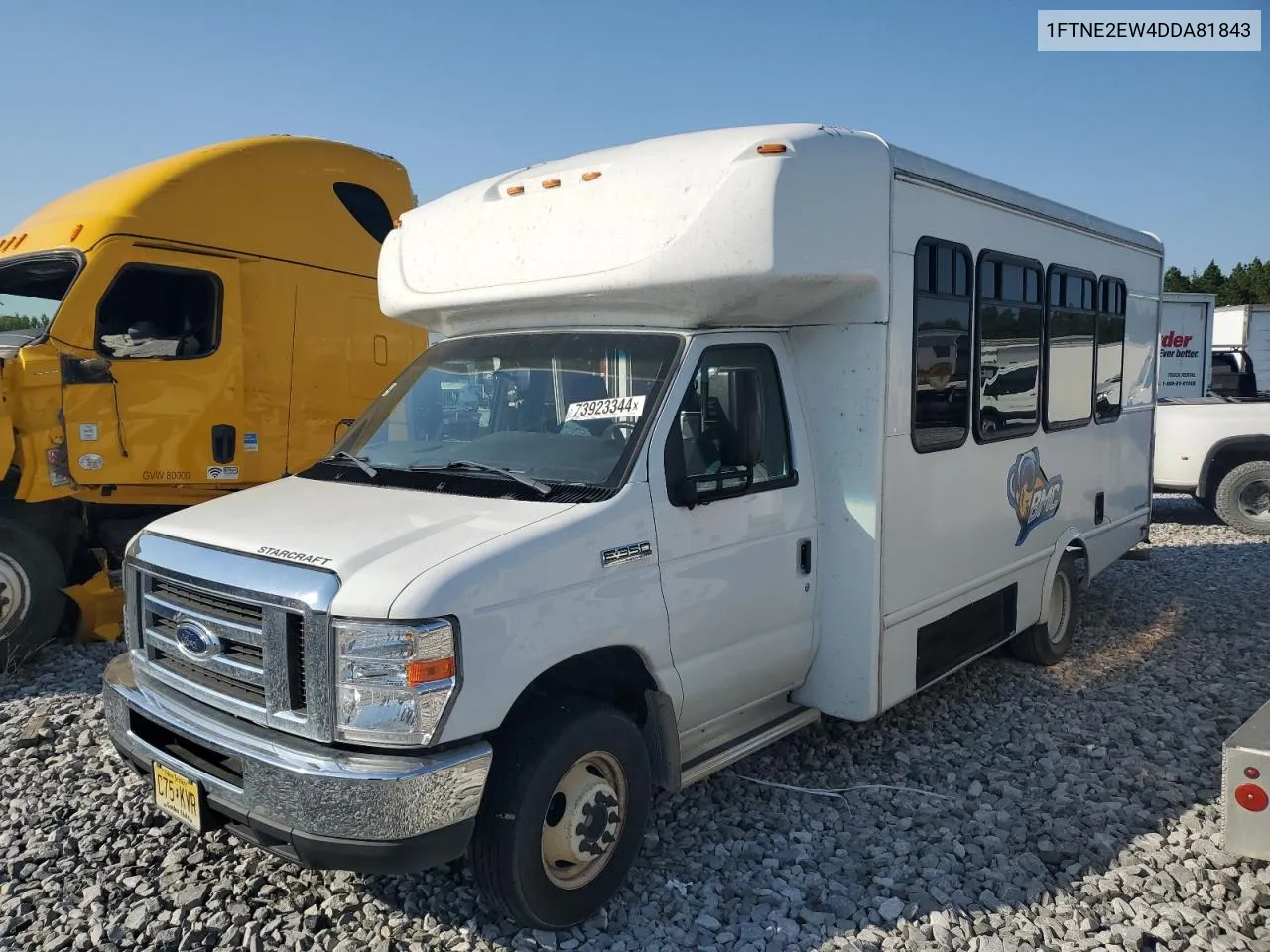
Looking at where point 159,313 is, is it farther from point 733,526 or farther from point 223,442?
point 733,526

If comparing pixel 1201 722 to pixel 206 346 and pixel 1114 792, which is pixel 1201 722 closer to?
pixel 1114 792

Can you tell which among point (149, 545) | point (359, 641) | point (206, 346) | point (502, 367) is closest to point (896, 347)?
point (502, 367)

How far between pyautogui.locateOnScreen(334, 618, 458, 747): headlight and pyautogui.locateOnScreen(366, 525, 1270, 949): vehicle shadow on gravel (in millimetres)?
1016

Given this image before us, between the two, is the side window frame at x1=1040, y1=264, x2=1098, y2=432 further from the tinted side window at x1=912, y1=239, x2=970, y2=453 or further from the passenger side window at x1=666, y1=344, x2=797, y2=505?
the passenger side window at x1=666, y1=344, x2=797, y2=505

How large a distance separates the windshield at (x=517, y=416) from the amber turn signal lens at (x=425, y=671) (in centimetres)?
83

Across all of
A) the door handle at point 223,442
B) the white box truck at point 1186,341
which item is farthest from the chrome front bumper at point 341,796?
the white box truck at point 1186,341

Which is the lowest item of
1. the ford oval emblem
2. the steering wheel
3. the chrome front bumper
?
the chrome front bumper

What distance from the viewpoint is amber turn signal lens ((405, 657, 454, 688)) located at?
3029mm

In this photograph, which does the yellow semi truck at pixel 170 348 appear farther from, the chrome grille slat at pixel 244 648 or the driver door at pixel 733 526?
the driver door at pixel 733 526

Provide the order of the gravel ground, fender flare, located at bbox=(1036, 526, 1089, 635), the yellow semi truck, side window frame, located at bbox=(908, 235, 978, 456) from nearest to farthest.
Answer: the gravel ground
side window frame, located at bbox=(908, 235, 978, 456)
fender flare, located at bbox=(1036, 526, 1089, 635)
the yellow semi truck

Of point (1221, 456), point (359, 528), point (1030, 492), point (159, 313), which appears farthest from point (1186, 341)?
point (359, 528)

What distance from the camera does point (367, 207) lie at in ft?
27.5

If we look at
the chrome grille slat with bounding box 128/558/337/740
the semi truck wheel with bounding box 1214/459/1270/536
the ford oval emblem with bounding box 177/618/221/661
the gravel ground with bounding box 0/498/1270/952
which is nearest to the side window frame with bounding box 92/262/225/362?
the gravel ground with bounding box 0/498/1270/952

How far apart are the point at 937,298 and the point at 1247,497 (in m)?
9.41
